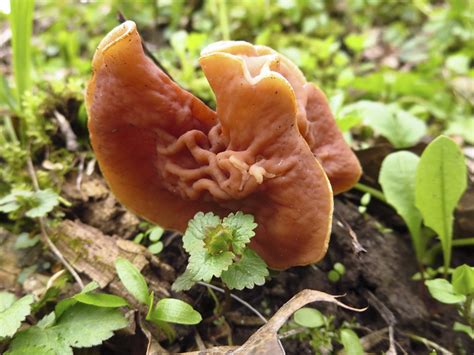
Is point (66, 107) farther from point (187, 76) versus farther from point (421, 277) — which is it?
point (421, 277)

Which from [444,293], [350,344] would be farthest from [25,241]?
[444,293]

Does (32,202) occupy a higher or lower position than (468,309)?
higher

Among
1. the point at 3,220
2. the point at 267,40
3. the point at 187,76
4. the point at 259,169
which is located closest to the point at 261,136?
the point at 259,169

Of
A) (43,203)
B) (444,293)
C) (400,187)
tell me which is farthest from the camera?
(400,187)

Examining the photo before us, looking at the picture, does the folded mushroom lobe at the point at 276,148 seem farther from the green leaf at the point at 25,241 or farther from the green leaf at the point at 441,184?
the green leaf at the point at 25,241

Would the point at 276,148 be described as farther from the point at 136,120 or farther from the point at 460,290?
the point at 460,290

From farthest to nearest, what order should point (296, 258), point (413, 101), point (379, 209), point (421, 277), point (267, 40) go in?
point (267, 40), point (413, 101), point (379, 209), point (421, 277), point (296, 258)

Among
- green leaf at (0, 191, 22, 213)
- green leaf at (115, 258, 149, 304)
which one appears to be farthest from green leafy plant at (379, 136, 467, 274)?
green leaf at (0, 191, 22, 213)

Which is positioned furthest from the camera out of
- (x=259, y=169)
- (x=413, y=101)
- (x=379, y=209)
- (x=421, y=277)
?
(x=413, y=101)
